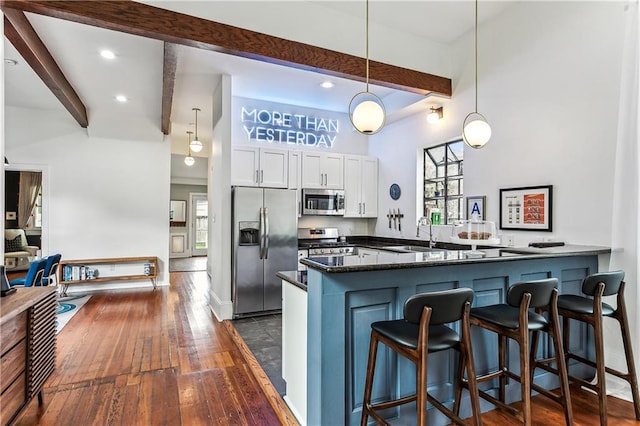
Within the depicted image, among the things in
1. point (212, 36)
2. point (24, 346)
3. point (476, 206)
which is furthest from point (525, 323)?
point (212, 36)

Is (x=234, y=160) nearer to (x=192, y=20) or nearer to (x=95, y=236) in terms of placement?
(x=192, y=20)

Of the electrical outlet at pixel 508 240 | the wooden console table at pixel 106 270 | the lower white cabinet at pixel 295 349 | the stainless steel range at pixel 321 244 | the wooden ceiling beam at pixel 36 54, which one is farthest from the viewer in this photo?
the wooden console table at pixel 106 270

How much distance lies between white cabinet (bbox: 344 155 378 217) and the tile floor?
2.25 m

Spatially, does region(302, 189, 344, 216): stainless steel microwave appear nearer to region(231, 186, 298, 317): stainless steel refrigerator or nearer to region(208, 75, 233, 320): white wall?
region(231, 186, 298, 317): stainless steel refrigerator

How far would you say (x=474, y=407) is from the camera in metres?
1.76

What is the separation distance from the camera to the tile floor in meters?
2.88

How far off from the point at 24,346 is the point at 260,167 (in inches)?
134

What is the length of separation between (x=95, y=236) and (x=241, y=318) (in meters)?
3.46

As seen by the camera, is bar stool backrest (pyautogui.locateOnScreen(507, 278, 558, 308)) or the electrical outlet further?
the electrical outlet

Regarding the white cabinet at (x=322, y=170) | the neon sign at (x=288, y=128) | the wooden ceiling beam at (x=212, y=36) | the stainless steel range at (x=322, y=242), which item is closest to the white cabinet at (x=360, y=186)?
the white cabinet at (x=322, y=170)

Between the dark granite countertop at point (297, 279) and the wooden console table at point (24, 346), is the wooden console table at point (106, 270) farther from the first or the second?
the dark granite countertop at point (297, 279)

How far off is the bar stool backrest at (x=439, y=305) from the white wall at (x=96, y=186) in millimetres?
5905

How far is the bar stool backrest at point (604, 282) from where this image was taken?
2.20 metres

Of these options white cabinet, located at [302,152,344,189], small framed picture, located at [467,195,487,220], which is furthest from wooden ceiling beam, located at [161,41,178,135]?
small framed picture, located at [467,195,487,220]
